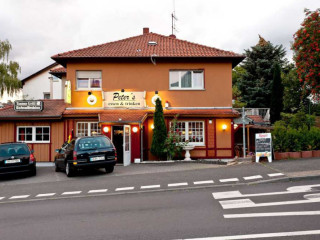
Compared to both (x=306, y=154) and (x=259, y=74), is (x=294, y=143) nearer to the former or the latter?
(x=306, y=154)

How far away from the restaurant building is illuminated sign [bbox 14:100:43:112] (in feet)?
0.81

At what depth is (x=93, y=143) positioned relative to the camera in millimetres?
13773

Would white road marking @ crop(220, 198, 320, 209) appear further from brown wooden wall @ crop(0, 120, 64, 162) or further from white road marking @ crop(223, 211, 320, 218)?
brown wooden wall @ crop(0, 120, 64, 162)

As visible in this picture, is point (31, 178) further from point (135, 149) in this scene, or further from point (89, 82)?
point (89, 82)

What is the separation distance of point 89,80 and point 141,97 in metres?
3.27

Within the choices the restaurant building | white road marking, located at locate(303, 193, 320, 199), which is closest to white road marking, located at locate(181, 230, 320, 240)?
white road marking, located at locate(303, 193, 320, 199)

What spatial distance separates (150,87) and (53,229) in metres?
13.7

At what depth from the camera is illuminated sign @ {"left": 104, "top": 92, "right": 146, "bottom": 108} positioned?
19125 millimetres

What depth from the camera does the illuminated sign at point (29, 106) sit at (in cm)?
1914

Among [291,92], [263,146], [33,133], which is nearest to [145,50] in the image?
[33,133]

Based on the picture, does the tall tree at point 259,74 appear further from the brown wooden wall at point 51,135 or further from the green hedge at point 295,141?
the brown wooden wall at point 51,135

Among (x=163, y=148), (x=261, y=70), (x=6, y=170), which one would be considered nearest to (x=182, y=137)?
(x=163, y=148)

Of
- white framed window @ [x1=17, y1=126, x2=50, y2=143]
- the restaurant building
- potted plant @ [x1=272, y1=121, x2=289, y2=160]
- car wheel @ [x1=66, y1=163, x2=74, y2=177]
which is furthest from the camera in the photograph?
white framed window @ [x1=17, y1=126, x2=50, y2=143]

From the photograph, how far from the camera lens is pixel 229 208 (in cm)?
722
